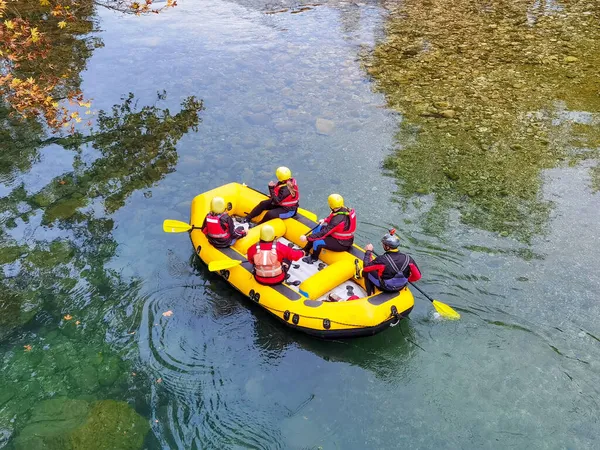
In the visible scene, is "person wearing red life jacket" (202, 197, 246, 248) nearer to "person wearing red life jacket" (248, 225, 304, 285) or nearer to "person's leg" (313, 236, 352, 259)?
"person wearing red life jacket" (248, 225, 304, 285)

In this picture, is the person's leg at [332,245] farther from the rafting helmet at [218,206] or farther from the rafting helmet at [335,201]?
the rafting helmet at [218,206]

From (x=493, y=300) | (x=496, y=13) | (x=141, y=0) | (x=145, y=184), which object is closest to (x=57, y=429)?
(x=145, y=184)

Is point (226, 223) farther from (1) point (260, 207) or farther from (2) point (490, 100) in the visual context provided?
(2) point (490, 100)

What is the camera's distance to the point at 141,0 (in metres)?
17.3

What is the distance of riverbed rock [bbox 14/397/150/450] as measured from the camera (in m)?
5.44

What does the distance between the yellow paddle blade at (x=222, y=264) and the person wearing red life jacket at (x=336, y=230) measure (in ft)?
3.77

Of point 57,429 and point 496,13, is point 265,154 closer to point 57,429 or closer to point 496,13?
point 57,429

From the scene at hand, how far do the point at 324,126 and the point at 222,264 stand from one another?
214 inches

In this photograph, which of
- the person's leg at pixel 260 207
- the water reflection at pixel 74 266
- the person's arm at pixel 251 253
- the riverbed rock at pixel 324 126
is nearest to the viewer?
the water reflection at pixel 74 266

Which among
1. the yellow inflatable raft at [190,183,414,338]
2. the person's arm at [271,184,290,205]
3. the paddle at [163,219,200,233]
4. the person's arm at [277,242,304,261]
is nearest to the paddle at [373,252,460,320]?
the yellow inflatable raft at [190,183,414,338]

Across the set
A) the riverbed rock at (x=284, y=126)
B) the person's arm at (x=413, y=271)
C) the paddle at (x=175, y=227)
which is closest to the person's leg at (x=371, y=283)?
the person's arm at (x=413, y=271)

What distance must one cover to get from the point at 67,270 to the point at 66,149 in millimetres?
3901

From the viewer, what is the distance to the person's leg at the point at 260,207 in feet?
25.4

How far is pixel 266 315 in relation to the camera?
677 centimetres
